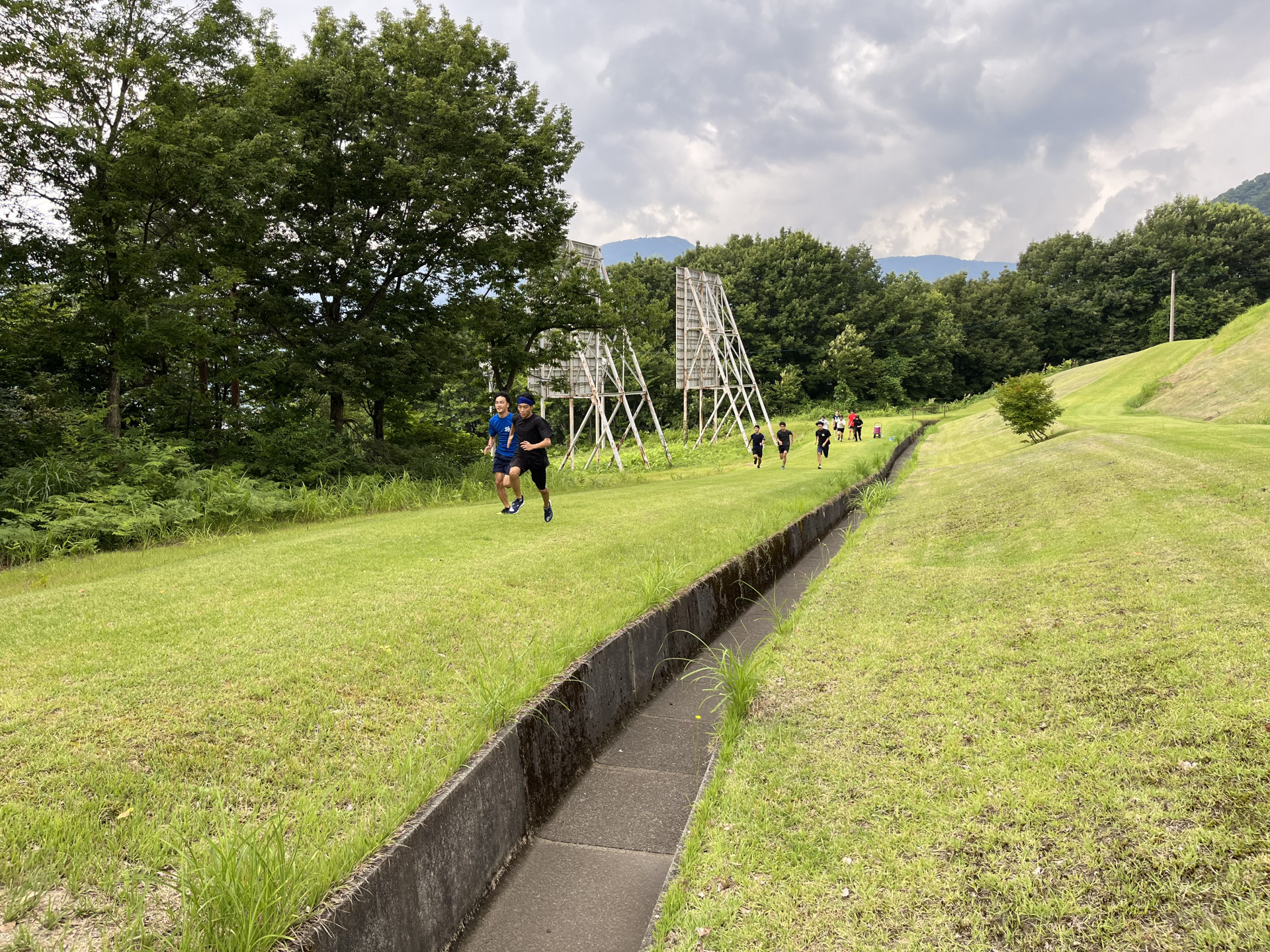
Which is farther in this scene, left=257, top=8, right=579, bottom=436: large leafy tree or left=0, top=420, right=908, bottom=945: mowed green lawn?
left=257, top=8, right=579, bottom=436: large leafy tree

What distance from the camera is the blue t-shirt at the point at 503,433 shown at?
9.52 meters

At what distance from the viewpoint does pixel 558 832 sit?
4355 mm

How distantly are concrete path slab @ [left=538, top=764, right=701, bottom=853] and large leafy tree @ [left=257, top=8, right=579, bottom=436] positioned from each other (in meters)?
12.0

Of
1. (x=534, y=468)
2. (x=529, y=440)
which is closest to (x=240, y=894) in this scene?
(x=529, y=440)

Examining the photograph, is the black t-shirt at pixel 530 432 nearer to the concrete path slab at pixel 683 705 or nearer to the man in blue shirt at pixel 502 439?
the man in blue shirt at pixel 502 439

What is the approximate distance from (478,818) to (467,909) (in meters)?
0.43

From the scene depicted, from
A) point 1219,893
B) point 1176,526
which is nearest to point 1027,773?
point 1219,893

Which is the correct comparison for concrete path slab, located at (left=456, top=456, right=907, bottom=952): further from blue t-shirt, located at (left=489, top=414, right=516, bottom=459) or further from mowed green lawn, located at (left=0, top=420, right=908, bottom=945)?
blue t-shirt, located at (left=489, top=414, right=516, bottom=459)

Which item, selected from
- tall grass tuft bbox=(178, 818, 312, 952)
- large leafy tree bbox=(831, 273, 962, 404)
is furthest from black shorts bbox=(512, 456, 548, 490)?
large leafy tree bbox=(831, 273, 962, 404)

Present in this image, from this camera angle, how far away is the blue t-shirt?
952 centimetres

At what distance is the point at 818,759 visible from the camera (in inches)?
161

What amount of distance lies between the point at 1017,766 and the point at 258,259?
15701 millimetres

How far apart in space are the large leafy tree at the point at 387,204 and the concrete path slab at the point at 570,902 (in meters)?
12.6

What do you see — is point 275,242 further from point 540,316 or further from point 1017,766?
point 1017,766
